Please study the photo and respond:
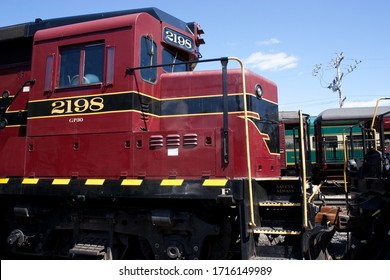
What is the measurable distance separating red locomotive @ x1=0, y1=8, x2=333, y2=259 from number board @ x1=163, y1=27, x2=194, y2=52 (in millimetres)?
19

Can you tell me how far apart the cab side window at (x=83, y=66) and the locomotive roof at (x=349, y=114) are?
13094 mm

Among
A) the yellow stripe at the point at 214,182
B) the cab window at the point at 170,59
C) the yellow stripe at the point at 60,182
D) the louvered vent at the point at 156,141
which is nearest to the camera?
the yellow stripe at the point at 214,182

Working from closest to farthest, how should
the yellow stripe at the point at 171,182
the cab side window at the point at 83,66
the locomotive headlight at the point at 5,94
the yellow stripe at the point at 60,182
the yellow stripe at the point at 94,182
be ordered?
the yellow stripe at the point at 171,182
the yellow stripe at the point at 94,182
the yellow stripe at the point at 60,182
the cab side window at the point at 83,66
the locomotive headlight at the point at 5,94

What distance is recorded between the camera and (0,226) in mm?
6395

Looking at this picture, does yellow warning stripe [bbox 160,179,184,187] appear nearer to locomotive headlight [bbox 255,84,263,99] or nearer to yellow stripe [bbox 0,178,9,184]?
locomotive headlight [bbox 255,84,263,99]

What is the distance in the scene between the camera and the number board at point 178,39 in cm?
580

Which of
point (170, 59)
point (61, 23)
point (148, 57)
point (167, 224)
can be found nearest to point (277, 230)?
point (167, 224)

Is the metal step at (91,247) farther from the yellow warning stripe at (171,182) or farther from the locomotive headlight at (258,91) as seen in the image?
the locomotive headlight at (258,91)

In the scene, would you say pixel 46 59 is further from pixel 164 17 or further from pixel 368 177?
pixel 368 177

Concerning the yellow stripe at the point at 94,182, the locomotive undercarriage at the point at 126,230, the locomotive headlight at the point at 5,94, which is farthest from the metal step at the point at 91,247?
the locomotive headlight at the point at 5,94

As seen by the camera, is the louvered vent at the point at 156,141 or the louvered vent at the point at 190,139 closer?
the louvered vent at the point at 190,139

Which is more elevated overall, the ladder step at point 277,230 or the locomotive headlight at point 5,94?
the locomotive headlight at point 5,94

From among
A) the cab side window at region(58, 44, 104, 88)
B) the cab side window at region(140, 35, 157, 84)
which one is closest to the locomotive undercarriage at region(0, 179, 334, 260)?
the cab side window at region(58, 44, 104, 88)

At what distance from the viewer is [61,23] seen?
602 centimetres
